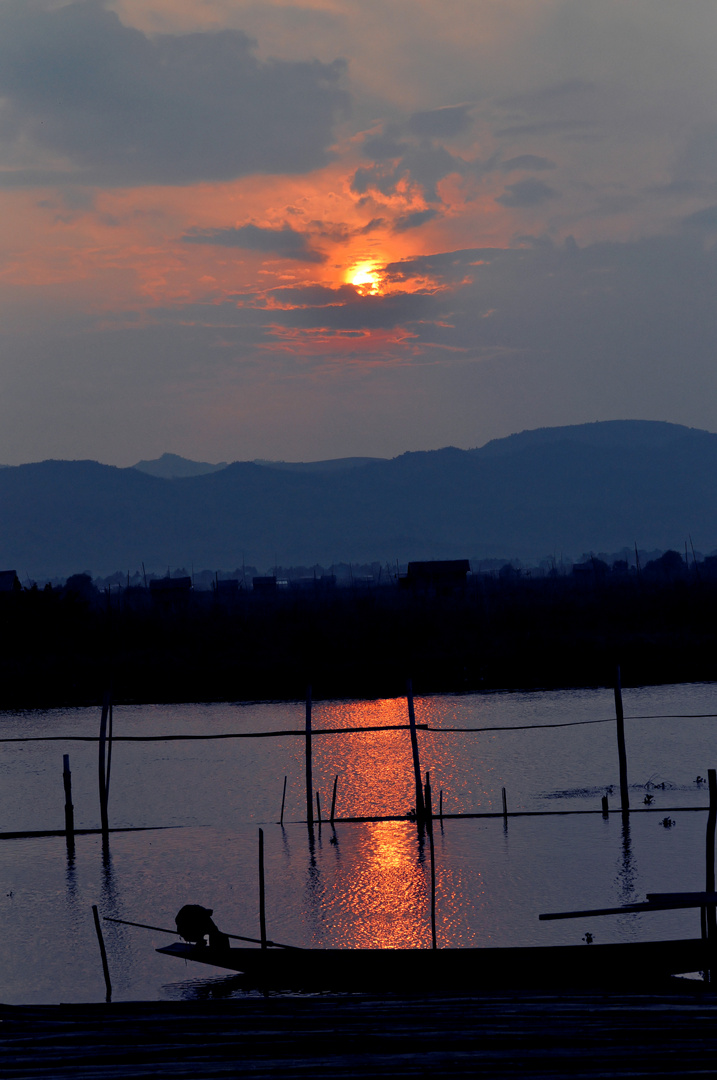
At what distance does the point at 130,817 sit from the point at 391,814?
462cm

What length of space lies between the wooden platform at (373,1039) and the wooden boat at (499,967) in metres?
2.09

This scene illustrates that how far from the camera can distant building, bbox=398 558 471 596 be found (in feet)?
227

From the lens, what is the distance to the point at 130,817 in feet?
65.0

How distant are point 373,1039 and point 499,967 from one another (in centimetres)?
323

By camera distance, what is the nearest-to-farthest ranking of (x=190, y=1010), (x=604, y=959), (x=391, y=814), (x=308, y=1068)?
(x=308, y=1068) → (x=190, y=1010) → (x=604, y=959) → (x=391, y=814)

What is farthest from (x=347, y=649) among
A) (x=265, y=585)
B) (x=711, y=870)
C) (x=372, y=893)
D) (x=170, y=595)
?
(x=265, y=585)

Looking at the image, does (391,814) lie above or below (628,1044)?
below

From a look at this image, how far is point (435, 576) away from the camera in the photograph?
69.4 meters

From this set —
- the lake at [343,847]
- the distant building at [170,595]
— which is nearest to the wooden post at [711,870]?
the lake at [343,847]

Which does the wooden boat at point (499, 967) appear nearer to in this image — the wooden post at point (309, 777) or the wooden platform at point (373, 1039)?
the wooden platform at point (373, 1039)

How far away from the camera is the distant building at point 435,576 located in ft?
227

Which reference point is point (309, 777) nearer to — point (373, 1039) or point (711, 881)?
point (711, 881)

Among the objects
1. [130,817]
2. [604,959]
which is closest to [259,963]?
[604,959]

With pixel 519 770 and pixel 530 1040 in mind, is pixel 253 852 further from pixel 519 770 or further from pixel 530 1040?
pixel 530 1040
